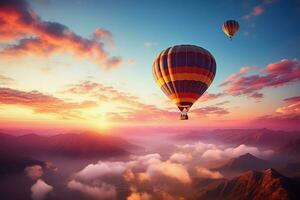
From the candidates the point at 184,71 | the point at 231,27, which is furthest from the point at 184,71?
the point at 231,27

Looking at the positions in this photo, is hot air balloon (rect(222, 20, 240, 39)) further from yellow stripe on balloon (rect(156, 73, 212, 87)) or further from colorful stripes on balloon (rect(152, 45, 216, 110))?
yellow stripe on balloon (rect(156, 73, 212, 87))

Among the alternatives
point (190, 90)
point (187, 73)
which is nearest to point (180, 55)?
point (187, 73)

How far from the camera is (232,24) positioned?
9562 centimetres

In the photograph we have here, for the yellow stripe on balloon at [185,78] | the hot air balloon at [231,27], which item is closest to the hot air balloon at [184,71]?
the yellow stripe on balloon at [185,78]

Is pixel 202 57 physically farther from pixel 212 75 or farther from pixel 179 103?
pixel 179 103

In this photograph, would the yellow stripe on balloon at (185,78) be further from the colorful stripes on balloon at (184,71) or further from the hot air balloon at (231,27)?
the hot air balloon at (231,27)

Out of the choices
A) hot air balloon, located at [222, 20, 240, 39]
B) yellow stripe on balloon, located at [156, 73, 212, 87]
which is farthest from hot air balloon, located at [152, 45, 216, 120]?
hot air balloon, located at [222, 20, 240, 39]

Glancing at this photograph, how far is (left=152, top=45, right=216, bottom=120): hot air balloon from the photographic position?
2891 inches

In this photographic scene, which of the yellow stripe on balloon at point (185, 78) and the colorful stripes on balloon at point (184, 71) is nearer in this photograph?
the colorful stripes on balloon at point (184, 71)

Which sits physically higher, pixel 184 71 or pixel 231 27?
pixel 231 27

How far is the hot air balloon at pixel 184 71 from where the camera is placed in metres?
73.4

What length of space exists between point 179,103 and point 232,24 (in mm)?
40804

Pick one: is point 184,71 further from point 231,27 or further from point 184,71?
point 231,27

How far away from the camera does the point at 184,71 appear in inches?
2908
